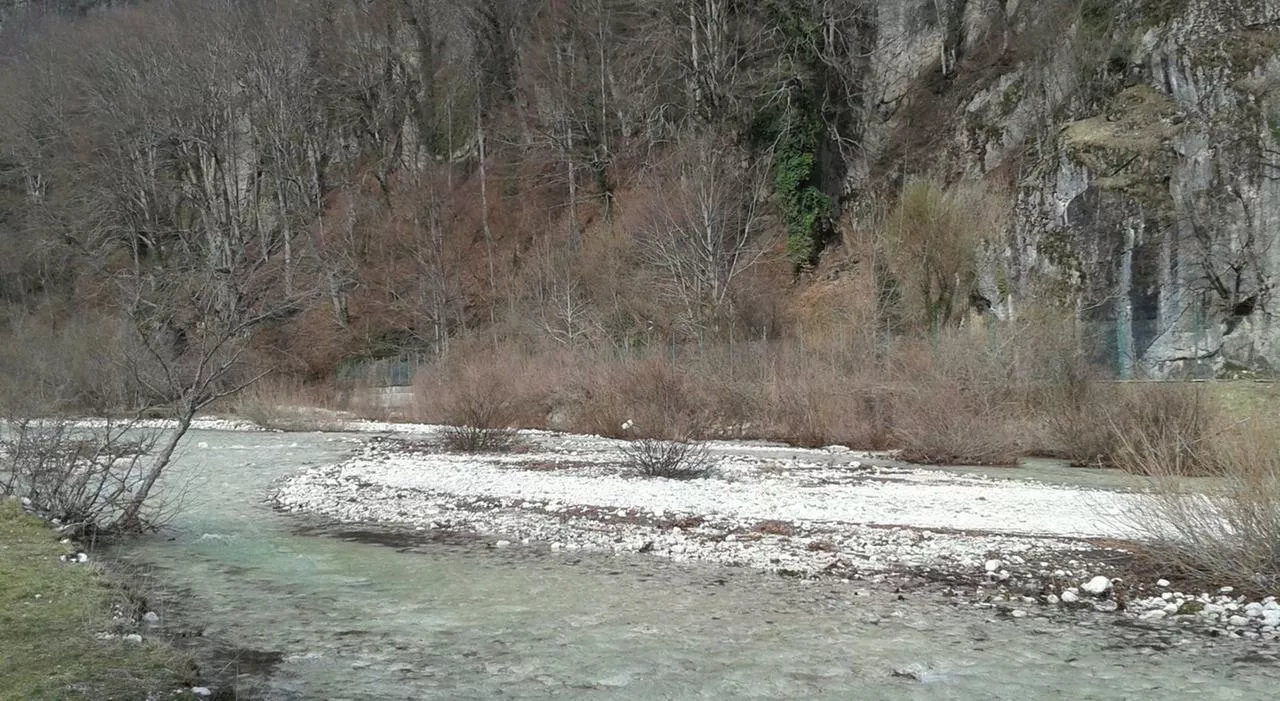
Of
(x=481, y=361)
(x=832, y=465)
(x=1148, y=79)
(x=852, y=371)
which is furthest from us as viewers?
(x=481, y=361)

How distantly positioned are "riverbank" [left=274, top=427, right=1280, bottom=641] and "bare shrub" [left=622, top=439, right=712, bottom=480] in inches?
17.1

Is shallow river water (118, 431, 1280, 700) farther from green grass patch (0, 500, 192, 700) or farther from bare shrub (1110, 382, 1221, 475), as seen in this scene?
bare shrub (1110, 382, 1221, 475)

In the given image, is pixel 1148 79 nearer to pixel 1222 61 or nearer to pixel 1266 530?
pixel 1222 61

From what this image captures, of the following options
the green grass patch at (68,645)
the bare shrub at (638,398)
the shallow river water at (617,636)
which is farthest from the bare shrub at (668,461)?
the green grass patch at (68,645)

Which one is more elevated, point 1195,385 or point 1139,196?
point 1139,196

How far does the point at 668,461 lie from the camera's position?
Result: 16.8 m

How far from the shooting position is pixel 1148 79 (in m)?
29.1

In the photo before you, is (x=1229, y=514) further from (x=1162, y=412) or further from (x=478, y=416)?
(x=478, y=416)

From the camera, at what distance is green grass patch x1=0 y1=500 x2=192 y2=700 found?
5.27 metres

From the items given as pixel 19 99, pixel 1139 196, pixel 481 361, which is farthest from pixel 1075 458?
pixel 19 99

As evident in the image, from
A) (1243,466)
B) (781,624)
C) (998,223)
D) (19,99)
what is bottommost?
(781,624)

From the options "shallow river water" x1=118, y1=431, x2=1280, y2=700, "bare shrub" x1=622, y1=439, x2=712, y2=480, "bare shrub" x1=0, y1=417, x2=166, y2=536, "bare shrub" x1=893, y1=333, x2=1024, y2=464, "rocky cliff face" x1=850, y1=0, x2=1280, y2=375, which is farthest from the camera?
"rocky cliff face" x1=850, y1=0, x2=1280, y2=375

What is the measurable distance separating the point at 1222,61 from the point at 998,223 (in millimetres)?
7459

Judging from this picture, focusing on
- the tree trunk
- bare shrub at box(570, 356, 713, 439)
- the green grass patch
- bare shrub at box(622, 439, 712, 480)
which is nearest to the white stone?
the green grass patch
